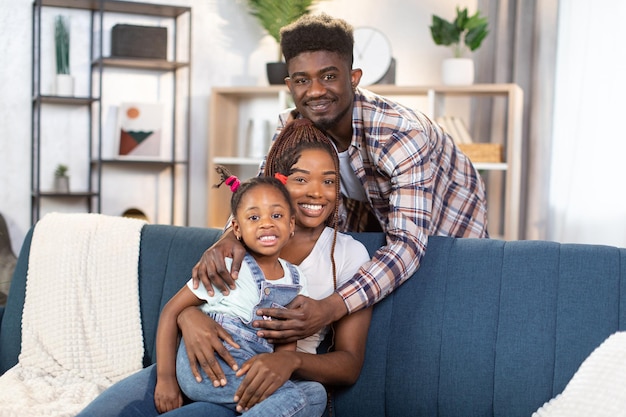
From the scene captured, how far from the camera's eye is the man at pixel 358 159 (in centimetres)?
176

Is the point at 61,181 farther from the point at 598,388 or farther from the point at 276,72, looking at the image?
the point at 598,388

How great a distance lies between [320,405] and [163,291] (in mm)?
682

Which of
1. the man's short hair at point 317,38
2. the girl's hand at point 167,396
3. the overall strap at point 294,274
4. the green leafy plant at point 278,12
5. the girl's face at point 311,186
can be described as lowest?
the girl's hand at point 167,396

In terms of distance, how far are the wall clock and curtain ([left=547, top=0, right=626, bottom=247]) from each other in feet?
2.87

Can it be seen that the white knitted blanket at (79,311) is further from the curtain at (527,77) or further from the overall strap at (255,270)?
the curtain at (527,77)

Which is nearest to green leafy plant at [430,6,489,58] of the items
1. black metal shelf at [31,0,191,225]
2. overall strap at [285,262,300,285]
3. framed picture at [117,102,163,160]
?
black metal shelf at [31,0,191,225]

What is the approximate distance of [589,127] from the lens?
3814 mm

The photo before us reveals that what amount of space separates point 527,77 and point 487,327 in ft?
8.66

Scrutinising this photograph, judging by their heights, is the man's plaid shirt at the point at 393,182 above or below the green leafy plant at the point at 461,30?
below

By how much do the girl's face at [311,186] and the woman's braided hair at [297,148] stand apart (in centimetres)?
2

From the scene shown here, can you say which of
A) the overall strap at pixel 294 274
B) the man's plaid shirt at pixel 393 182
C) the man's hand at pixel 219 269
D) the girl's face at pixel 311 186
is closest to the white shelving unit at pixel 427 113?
the man's plaid shirt at pixel 393 182

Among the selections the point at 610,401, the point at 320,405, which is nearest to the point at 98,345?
the point at 320,405

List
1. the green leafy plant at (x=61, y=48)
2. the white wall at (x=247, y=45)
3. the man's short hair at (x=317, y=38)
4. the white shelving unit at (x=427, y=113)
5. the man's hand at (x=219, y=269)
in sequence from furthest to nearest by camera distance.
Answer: the white wall at (x=247, y=45), the green leafy plant at (x=61, y=48), the white shelving unit at (x=427, y=113), the man's short hair at (x=317, y=38), the man's hand at (x=219, y=269)

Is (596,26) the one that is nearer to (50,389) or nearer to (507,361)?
(507,361)
